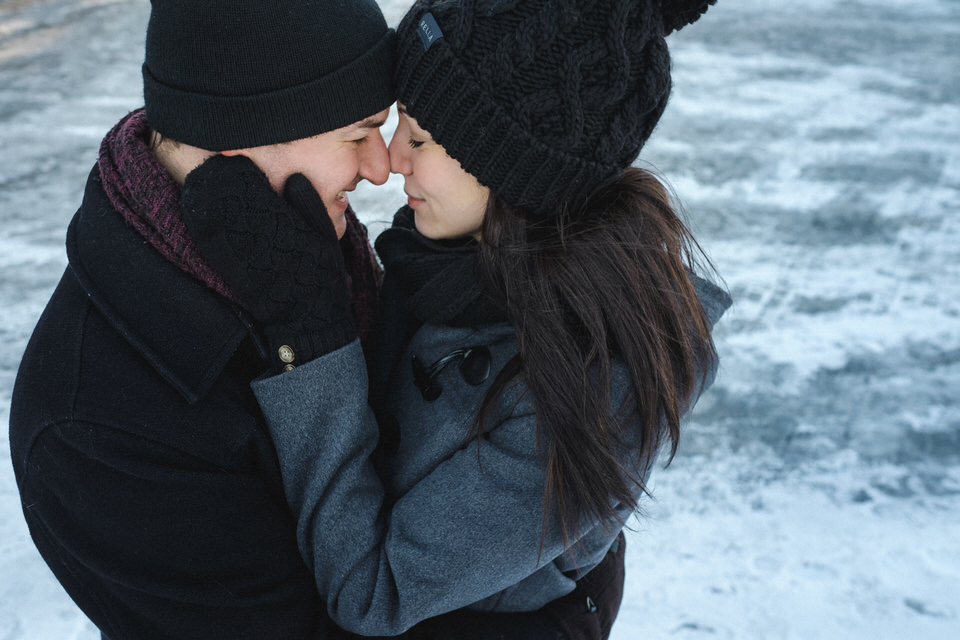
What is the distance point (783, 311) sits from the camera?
3.49m

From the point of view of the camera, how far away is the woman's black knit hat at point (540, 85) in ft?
4.54

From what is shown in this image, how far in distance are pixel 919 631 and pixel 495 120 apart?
197cm

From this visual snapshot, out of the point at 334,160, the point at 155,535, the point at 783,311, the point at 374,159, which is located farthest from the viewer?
the point at 783,311

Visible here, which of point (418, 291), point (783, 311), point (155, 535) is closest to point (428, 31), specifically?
point (418, 291)

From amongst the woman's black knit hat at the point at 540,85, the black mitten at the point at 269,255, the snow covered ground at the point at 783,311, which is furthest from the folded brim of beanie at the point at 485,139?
the snow covered ground at the point at 783,311

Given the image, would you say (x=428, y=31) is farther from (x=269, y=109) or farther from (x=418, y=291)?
(x=418, y=291)

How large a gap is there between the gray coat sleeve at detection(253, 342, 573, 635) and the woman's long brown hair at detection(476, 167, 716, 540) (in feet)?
0.21

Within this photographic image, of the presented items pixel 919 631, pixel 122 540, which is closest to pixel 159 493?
pixel 122 540

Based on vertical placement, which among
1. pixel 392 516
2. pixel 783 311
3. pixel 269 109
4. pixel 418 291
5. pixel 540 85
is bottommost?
pixel 783 311

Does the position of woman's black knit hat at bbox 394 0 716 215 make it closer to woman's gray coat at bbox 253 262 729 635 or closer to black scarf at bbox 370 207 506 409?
black scarf at bbox 370 207 506 409

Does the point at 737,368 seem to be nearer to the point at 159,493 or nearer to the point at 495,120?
the point at 495,120

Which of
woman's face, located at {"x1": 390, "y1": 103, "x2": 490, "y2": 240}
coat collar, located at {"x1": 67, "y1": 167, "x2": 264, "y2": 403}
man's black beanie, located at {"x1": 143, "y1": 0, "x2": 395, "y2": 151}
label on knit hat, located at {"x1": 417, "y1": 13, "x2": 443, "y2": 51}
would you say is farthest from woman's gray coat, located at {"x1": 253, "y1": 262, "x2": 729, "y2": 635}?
label on knit hat, located at {"x1": 417, "y1": 13, "x2": 443, "y2": 51}

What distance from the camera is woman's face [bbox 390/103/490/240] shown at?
5.19ft

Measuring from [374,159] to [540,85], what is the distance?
0.46 meters
